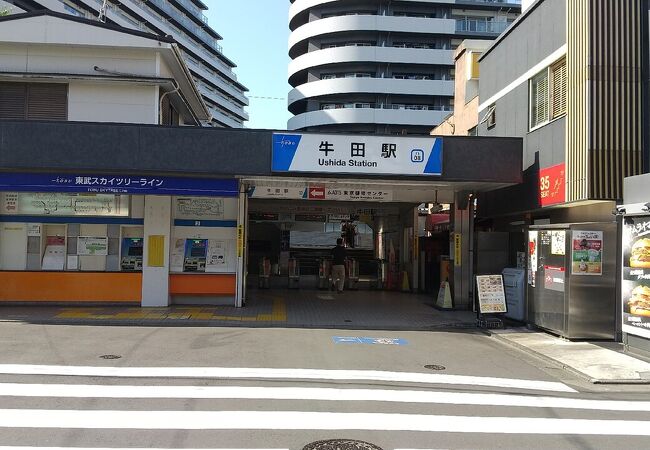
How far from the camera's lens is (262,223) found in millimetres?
21719

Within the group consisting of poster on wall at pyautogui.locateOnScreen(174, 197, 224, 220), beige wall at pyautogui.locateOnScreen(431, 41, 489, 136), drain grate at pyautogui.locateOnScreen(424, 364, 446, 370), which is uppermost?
beige wall at pyautogui.locateOnScreen(431, 41, 489, 136)

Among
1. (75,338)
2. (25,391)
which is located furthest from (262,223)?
(25,391)

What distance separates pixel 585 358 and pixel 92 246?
11641 mm

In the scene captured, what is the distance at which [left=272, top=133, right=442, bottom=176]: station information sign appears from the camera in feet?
41.8

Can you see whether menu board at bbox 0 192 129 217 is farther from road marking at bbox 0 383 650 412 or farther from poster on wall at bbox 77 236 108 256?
road marking at bbox 0 383 650 412

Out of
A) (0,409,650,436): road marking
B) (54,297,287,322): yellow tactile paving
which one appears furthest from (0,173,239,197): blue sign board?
(0,409,650,436): road marking

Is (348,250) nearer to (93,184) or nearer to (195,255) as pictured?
(195,255)

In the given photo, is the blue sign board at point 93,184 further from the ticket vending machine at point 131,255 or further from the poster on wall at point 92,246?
the ticket vending machine at point 131,255

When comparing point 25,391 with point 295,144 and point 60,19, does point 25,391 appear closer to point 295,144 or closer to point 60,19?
point 295,144

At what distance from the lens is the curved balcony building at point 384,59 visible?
6200 centimetres

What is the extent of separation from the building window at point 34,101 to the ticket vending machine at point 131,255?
148 inches

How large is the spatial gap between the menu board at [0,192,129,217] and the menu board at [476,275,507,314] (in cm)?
893

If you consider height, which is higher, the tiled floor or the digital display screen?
the digital display screen

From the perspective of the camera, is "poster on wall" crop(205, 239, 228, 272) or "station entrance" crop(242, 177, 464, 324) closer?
"poster on wall" crop(205, 239, 228, 272)
